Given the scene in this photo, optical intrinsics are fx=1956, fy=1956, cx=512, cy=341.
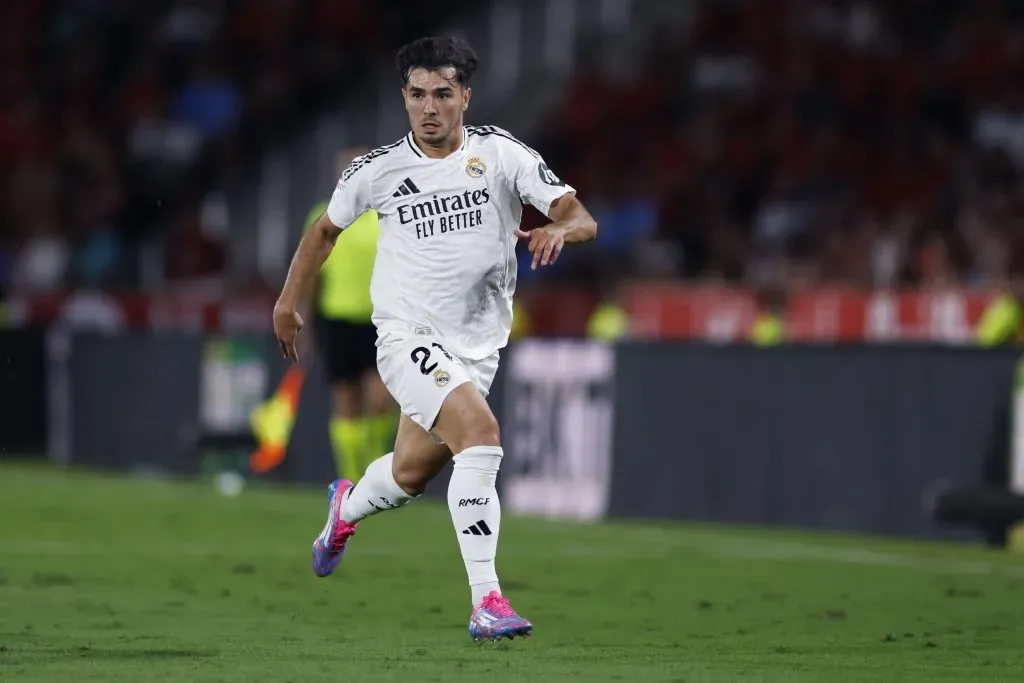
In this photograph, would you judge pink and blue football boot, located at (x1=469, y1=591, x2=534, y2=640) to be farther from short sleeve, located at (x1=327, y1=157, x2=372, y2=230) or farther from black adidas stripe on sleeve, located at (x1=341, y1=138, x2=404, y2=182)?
black adidas stripe on sleeve, located at (x1=341, y1=138, x2=404, y2=182)

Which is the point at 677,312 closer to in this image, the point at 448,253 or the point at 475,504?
the point at 448,253

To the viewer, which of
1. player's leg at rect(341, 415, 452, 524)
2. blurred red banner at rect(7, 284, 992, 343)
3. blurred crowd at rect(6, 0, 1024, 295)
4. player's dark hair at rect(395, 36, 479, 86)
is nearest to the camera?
player's dark hair at rect(395, 36, 479, 86)

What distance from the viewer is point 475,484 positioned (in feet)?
23.7

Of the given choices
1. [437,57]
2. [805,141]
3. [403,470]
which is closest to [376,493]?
[403,470]

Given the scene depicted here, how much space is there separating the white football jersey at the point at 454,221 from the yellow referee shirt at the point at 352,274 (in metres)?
5.75

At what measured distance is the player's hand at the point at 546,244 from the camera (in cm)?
684

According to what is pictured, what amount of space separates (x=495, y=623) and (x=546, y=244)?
4.48 feet

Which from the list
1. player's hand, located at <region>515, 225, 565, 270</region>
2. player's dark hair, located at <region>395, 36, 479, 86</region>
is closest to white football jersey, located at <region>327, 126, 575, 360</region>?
player's dark hair, located at <region>395, 36, 479, 86</region>

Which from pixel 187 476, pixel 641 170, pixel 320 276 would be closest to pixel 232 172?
pixel 641 170

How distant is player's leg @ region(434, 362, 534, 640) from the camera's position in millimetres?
7148

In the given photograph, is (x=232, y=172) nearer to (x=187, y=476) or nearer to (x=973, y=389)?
(x=187, y=476)

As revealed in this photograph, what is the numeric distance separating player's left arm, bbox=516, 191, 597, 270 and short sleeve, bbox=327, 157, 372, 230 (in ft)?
2.06

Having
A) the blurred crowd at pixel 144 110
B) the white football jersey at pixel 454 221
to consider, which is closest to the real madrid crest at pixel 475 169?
the white football jersey at pixel 454 221

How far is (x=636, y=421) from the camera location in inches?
577
